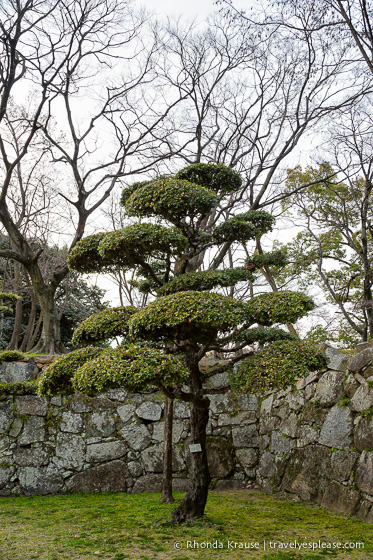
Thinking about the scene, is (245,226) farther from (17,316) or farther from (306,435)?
(17,316)

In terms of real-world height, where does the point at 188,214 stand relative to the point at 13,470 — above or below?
above

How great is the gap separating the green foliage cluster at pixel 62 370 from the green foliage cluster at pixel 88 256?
1.14m

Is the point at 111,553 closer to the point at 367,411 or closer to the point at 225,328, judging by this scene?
the point at 225,328

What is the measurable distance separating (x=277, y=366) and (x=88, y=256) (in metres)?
2.46

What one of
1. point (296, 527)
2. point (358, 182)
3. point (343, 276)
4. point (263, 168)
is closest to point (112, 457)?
point (296, 527)

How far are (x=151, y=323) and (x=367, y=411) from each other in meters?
2.64

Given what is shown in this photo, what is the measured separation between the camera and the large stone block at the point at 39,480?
6.40 metres

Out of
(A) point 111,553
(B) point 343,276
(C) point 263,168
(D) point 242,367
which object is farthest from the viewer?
(B) point 343,276

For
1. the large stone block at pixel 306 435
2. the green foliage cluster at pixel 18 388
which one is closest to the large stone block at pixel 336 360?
the large stone block at pixel 306 435

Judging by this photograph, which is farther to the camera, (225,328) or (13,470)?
(13,470)

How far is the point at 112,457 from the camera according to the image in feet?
22.0

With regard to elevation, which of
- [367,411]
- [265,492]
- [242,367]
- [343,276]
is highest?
[343,276]

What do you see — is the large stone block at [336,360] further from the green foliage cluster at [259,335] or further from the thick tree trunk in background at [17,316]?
the thick tree trunk in background at [17,316]

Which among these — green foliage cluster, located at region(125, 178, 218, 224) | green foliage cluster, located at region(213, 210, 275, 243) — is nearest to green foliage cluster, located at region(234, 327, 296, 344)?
green foliage cluster, located at region(213, 210, 275, 243)
